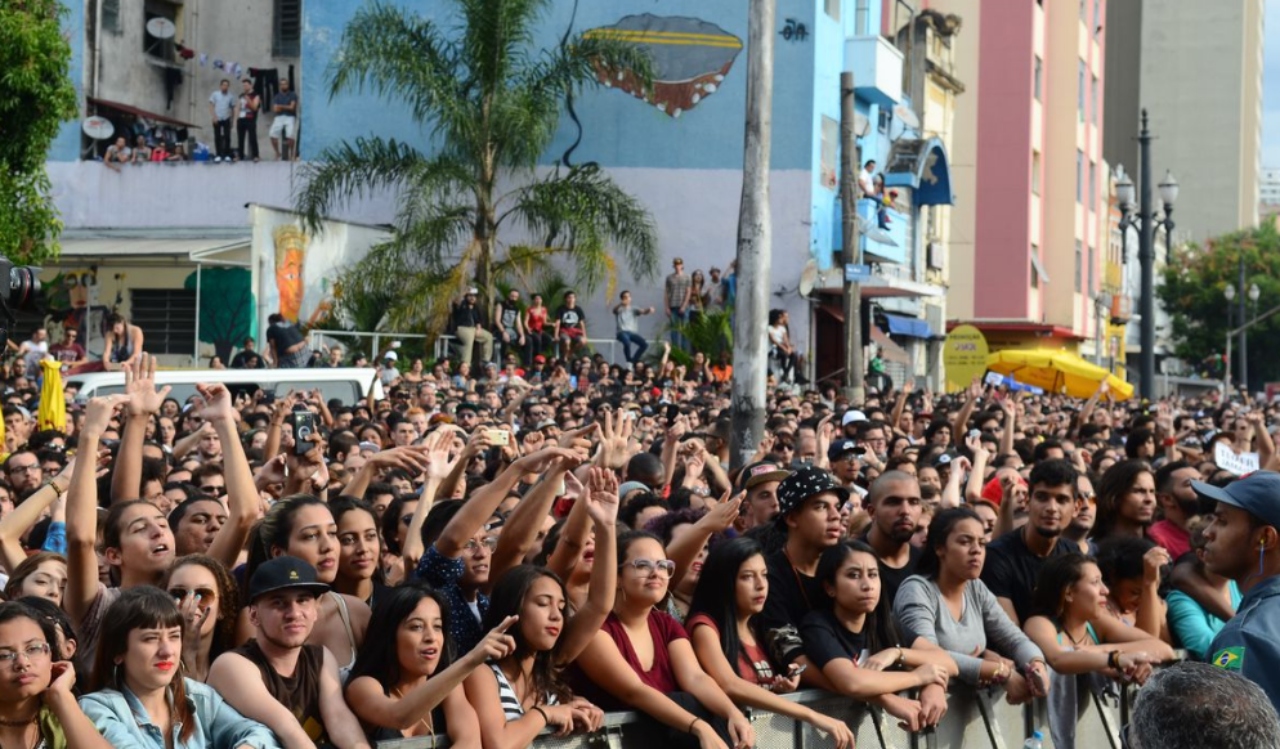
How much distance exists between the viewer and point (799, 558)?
7.87m

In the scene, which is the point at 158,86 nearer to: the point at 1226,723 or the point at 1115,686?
the point at 1115,686

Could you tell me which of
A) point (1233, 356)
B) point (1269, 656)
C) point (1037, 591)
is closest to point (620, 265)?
point (1037, 591)

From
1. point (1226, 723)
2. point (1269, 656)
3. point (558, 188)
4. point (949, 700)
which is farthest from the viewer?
point (558, 188)

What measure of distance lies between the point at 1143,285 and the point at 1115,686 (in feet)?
65.2

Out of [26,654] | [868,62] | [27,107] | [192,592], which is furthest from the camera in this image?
[868,62]

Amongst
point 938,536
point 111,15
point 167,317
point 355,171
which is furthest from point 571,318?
point 938,536

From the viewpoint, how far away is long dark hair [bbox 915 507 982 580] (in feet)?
25.6

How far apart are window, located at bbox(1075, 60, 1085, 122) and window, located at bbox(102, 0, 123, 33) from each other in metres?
→ 32.2

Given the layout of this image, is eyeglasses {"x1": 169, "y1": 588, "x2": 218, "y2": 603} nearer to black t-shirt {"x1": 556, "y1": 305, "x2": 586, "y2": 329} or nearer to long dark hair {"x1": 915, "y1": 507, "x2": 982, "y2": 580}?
long dark hair {"x1": 915, "y1": 507, "x2": 982, "y2": 580}

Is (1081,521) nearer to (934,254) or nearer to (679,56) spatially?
(679,56)

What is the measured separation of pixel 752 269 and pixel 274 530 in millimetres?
8718

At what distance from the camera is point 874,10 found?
35.0 meters

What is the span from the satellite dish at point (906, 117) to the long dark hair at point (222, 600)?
32223 mm

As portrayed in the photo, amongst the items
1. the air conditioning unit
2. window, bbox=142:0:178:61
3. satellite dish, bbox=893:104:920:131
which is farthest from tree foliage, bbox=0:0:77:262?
the air conditioning unit
